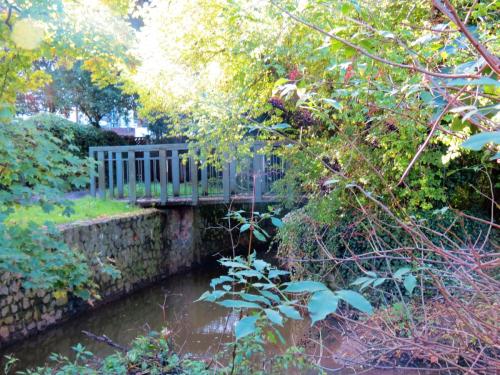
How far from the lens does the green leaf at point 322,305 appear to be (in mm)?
612

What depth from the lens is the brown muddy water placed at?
5.53 m

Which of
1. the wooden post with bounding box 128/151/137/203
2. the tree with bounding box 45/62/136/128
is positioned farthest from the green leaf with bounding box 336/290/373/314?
the tree with bounding box 45/62/136/128

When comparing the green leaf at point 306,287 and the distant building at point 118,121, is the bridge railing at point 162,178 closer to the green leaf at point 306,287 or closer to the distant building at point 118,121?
the distant building at point 118,121

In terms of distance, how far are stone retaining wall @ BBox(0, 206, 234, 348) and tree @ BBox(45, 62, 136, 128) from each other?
637cm

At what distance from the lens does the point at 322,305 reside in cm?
64

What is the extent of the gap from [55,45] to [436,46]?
11.3 feet

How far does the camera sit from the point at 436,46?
1.44m

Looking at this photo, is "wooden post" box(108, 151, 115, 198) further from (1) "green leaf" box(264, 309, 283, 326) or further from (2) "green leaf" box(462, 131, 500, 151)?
(2) "green leaf" box(462, 131, 500, 151)

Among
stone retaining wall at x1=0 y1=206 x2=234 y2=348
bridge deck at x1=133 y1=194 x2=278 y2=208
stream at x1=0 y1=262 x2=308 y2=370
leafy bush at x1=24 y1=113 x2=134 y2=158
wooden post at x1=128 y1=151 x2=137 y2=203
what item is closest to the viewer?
stream at x1=0 y1=262 x2=308 y2=370

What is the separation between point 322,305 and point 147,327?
21.6ft

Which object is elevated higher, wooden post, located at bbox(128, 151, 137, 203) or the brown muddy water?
wooden post, located at bbox(128, 151, 137, 203)

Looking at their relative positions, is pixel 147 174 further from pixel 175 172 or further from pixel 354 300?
pixel 354 300

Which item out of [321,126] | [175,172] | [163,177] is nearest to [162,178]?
[163,177]

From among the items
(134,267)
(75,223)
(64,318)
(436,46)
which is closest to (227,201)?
(134,267)
